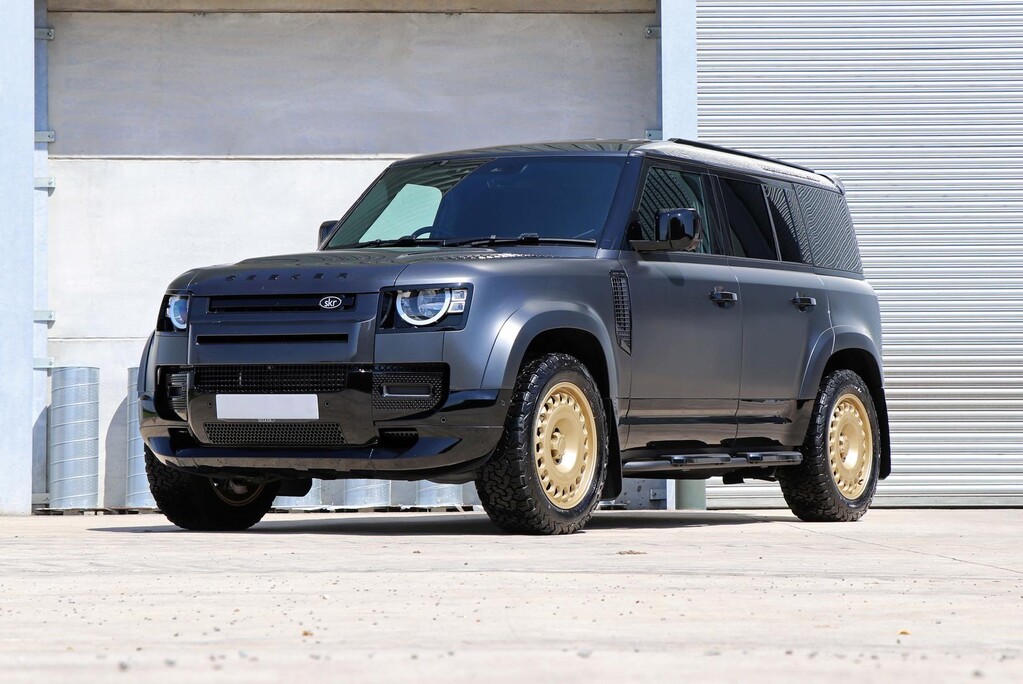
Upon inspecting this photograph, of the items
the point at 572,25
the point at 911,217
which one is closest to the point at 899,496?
the point at 911,217

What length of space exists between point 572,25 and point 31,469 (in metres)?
5.34

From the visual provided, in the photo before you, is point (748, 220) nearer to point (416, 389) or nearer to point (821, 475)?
point (821, 475)

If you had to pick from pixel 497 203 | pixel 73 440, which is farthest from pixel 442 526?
pixel 73 440

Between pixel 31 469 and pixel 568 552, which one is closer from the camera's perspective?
pixel 568 552

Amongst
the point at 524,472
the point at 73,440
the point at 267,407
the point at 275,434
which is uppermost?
the point at 267,407

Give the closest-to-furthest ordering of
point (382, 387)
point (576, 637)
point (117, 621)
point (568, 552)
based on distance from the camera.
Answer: point (576, 637) < point (117, 621) < point (568, 552) < point (382, 387)

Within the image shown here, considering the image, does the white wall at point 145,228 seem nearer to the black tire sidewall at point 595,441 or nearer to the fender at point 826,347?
the fender at point 826,347

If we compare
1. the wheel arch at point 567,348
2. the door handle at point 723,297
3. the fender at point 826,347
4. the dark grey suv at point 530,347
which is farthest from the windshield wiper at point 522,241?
the fender at point 826,347

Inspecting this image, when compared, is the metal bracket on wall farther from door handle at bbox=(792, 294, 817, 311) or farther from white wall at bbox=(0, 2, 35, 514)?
door handle at bbox=(792, 294, 817, 311)

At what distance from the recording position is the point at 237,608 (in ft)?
15.1

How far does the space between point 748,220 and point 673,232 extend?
1357 millimetres

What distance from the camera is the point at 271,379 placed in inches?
294

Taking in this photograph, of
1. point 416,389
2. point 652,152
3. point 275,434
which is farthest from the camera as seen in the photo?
point 652,152

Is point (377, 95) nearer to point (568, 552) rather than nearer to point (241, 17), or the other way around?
point (241, 17)
